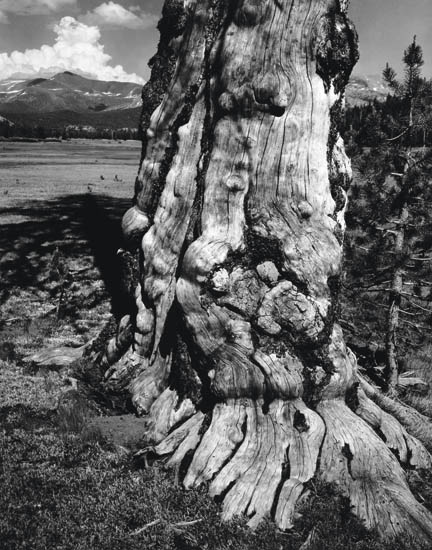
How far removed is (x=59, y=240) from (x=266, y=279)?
41.7 ft

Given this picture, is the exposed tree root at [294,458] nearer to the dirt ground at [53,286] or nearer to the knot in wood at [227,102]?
the dirt ground at [53,286]

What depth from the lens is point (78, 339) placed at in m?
10.8

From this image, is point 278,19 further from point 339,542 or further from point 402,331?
point 402,331

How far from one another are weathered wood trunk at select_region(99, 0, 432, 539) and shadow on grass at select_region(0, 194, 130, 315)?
126 inches

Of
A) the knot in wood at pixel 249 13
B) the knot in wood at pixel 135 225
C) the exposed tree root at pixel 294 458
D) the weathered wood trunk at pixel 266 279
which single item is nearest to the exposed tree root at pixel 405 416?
the weathered wood trunk at pixel 266 279

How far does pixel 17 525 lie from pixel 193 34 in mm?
6689

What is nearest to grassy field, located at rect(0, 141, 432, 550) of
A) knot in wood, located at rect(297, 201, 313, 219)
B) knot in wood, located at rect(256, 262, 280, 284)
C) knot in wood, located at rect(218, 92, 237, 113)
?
knot in wood, located at rect(256, 262, 280, 284)

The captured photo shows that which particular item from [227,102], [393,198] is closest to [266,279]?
[227,102]

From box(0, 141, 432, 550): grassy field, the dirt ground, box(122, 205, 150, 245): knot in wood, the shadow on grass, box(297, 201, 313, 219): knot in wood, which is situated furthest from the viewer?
the shadow on grass

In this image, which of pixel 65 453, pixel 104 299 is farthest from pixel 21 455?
pixel 104 299

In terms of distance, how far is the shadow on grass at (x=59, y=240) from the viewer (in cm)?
1430

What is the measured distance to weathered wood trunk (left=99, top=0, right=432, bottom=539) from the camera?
565cm

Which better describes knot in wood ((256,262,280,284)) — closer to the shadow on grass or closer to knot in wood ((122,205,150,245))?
knot in wood ((122,205,150,245))

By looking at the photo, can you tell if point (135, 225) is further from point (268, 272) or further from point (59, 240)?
point (59, 240)
